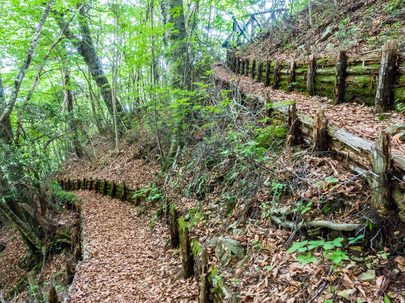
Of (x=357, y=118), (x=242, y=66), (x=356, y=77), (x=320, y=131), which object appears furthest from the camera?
(x=242, y=66)

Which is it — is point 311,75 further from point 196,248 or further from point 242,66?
point 242,66

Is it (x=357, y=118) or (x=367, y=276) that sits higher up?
(x=357, y=118)

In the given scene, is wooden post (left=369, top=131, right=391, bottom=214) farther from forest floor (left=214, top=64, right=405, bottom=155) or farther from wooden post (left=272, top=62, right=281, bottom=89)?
wooden post (left=272, top=62, right=281, bottom=89)

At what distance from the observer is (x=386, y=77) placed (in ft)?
14.6

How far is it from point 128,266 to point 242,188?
364cm

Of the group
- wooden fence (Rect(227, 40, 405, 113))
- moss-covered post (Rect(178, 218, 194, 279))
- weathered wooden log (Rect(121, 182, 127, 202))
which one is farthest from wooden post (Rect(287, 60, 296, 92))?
weathered wooden log (Rect(121, 182, 127, 202))

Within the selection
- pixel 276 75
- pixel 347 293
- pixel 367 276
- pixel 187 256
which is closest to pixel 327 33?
pixel 276 75

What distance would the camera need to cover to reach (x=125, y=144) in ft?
46.8

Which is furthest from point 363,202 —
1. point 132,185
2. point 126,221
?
point 132,185

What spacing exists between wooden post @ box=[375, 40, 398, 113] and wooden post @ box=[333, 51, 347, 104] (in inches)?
45.1

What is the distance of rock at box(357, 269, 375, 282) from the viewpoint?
2.33 metres

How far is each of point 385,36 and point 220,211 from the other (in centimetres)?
662

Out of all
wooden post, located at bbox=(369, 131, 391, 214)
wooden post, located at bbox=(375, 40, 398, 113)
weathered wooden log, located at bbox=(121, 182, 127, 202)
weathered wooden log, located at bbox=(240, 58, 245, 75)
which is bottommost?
weathered wooden log, located at bbox=(121, 182, 127, 202)

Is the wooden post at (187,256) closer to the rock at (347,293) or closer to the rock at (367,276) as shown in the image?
the rock at (347,293)
